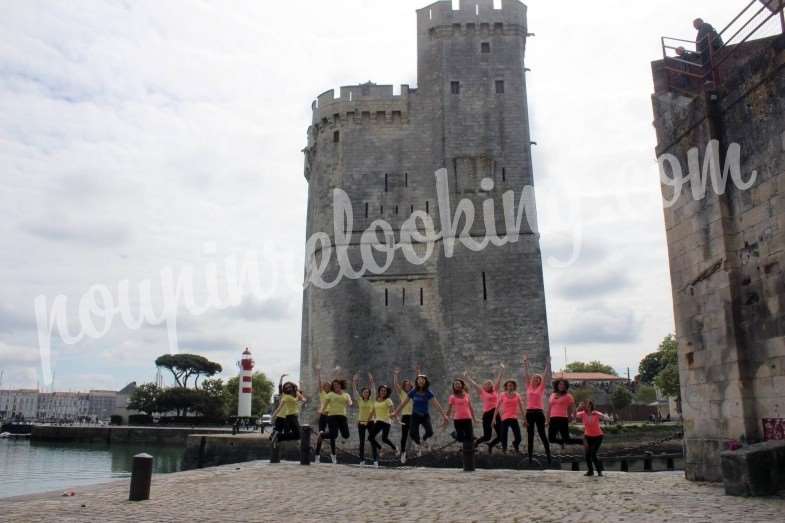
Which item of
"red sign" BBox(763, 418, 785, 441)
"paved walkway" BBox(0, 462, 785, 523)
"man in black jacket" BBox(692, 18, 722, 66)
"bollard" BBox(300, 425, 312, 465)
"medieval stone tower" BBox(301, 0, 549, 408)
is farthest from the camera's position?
"medieval stone tower" BBox(301, 0, 549, 408)

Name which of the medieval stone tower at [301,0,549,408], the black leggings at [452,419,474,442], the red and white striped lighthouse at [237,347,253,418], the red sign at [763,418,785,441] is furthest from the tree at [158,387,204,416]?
the red sign at [763,418,785,441]

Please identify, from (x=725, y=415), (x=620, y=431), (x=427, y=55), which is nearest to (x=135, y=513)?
(x=725, y=415)

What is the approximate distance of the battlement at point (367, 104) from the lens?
Answer: 2759cm

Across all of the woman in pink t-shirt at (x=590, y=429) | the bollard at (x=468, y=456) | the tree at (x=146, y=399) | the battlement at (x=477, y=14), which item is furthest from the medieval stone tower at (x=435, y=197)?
the tree at (x=146, y=399)

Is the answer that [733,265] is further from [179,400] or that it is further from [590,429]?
[179,400]

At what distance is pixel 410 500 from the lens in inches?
287

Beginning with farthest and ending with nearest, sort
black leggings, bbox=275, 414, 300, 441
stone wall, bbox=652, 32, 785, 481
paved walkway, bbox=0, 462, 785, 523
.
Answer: black leggings, bbox=275, 414, 300, 441, stone wall, bbox=652, 32, 785, 481, paved walkway, bbox=0, 462, 785, 523

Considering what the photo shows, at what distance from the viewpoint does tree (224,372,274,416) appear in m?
63.0

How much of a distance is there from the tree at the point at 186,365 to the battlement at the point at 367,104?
1989 inches

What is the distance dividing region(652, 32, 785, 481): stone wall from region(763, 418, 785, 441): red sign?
0.08 metres

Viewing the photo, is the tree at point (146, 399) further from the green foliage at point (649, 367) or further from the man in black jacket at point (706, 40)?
the man in black jacket at point (706, 40)

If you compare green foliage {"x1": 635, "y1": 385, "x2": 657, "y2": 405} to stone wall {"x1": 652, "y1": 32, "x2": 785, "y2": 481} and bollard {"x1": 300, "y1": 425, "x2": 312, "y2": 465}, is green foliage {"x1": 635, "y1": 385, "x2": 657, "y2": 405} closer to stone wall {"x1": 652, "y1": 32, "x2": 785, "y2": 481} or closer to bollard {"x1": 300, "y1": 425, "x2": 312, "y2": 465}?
bollard {"x1": 300, "y1": 425, "x2": 312, "y2": 465}

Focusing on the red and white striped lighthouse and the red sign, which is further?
the red and white striped lighthouse

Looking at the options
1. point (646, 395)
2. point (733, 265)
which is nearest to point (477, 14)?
point (733, 265)
